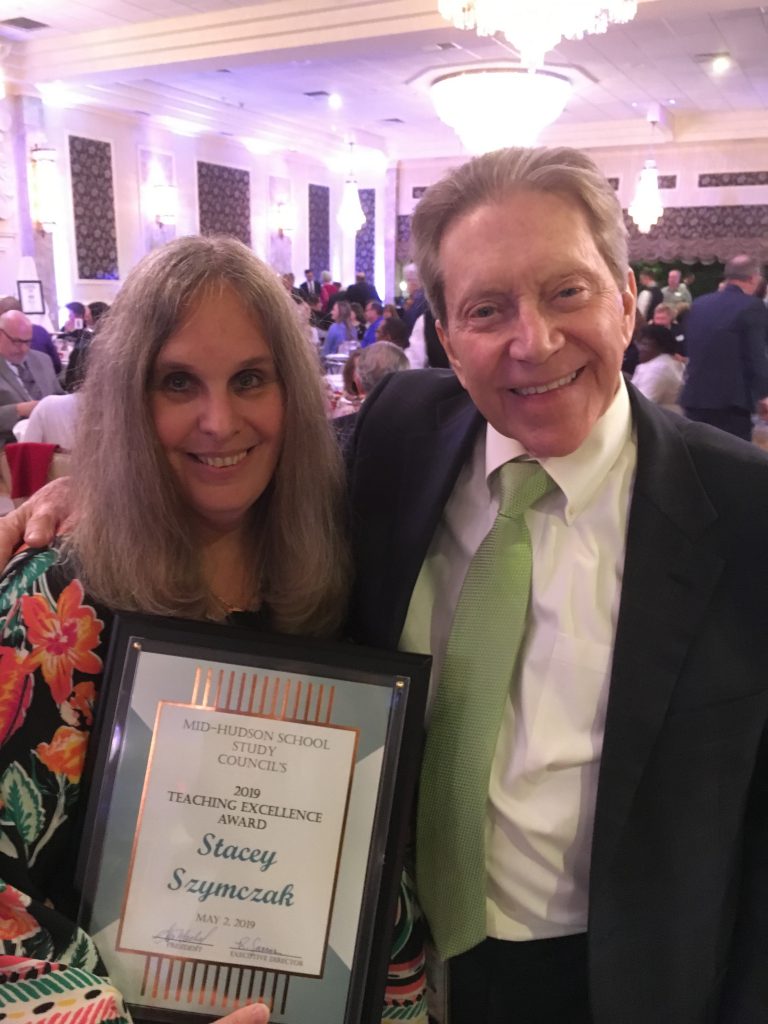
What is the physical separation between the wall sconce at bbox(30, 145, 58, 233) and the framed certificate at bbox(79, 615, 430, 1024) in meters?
9.59

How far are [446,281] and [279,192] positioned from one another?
13391 mm

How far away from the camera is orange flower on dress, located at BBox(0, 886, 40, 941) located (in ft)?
3.31

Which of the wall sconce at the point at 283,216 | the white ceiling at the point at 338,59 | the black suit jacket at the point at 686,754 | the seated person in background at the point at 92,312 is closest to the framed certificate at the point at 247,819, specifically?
the black suit jacket at the point at 686,754

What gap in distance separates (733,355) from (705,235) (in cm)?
900

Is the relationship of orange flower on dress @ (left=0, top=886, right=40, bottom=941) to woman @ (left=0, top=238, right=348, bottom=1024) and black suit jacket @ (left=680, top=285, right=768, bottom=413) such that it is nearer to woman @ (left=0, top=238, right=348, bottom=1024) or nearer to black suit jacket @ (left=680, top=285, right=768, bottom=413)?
woman @ (left=0, top=238, right=348, bottom=1024)

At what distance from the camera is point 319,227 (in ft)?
49.2

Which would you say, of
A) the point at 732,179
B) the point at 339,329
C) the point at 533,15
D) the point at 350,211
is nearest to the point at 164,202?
the point at 350,211

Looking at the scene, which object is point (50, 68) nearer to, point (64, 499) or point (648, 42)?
point (648, 42)

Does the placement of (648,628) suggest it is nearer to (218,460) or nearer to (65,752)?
(218,460)

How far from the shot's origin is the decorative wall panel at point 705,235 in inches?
520

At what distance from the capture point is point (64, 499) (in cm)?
132

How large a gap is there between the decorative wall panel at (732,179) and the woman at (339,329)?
703cm

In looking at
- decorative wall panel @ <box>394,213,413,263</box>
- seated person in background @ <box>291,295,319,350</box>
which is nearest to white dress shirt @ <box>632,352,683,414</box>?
seated person in background @ <box>291,295,319,350</box>

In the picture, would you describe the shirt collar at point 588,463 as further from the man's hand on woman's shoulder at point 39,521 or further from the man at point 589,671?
the man's hand on woman's shoulder at point 39,521
